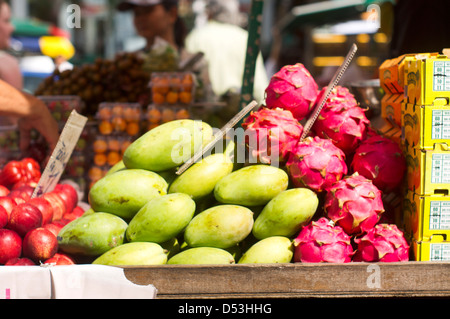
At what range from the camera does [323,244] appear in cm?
155

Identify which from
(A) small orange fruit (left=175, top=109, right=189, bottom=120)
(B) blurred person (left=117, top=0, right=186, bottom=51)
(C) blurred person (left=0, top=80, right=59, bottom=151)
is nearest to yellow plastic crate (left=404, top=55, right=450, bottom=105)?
(A) small orange fruit (left=175, top=109, right=189, bottom=120)

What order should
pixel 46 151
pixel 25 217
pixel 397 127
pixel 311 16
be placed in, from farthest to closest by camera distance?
pixel 311 16, pixel 46 151, pixel 397 127, pixel 25 217

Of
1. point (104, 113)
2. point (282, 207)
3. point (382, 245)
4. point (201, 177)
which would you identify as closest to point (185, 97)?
point (104, 113)

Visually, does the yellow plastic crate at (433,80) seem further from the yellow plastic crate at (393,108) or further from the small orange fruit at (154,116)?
the small orange fruit at (154,116)

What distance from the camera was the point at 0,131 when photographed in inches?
126

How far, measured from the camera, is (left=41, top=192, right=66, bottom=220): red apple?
2.14m

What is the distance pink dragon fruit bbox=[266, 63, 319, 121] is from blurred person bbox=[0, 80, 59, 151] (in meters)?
1.46

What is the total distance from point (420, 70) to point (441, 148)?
27cm

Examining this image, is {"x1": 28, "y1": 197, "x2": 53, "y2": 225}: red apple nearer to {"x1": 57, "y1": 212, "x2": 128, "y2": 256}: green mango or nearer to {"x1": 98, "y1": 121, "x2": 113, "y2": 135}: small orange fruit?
{"x1": 57, "y1": 212, "x2": 128, "y2": 256}: green mango

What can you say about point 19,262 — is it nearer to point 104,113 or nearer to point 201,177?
point 201,177

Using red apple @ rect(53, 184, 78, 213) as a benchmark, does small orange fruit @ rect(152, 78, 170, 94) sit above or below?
above

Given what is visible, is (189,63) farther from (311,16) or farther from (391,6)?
(311,16)
